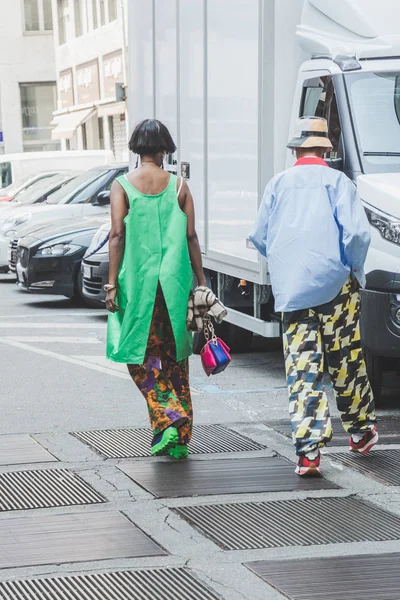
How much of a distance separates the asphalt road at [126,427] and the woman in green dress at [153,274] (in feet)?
1.22

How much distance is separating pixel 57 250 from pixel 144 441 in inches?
305

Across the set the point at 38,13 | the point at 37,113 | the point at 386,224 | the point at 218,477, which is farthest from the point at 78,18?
the point at 218,477

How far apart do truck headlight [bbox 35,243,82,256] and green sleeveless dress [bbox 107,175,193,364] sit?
8.17m

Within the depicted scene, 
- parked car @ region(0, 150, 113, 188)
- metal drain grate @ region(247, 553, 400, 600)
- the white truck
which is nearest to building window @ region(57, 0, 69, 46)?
parked car @ region(0, 150, 113, 188)

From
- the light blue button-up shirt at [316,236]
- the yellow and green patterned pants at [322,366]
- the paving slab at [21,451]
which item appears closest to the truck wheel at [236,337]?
the paving slab at [21,451]

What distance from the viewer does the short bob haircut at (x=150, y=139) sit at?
21.5ft

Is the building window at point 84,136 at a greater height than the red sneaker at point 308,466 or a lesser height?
lesser

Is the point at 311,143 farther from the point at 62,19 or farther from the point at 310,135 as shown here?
the point at 62,19

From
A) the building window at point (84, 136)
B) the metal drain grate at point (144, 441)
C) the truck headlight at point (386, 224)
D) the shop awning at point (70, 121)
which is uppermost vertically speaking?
the truck headlight at point (386, 224)

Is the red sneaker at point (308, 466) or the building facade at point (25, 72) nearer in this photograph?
the red sneaker at point (308, 466)

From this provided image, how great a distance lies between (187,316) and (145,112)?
5.37 metres

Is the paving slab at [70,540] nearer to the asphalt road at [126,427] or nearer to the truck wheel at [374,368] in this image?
the asphalt road at [126,427]

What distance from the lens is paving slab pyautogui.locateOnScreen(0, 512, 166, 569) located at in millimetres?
4910

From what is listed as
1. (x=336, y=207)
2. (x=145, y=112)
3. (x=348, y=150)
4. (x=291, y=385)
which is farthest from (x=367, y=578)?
(x=145, y=112)
